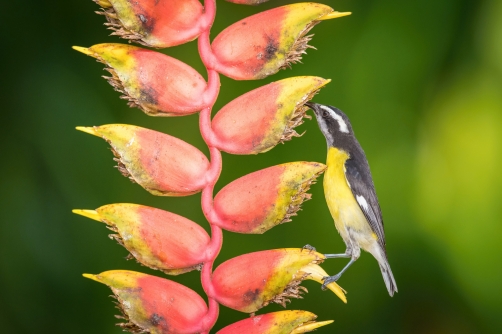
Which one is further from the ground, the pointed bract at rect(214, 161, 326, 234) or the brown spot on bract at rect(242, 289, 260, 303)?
the pointed bract at rect(214, 161, 326, 234)

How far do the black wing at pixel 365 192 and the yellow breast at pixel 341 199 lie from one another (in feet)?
0.06

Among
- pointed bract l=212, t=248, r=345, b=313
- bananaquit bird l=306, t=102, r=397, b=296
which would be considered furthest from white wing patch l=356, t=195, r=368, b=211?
pointed bract l=212, t=248, r=345, b=313

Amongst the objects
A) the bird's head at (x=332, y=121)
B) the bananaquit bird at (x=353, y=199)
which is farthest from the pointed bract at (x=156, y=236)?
the bananaquit bird at (x=353, y=199)

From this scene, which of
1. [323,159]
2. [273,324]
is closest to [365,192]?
[323,159]

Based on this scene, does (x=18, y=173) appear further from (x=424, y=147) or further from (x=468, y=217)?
(x=468, y=217)

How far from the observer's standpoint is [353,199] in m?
1.69

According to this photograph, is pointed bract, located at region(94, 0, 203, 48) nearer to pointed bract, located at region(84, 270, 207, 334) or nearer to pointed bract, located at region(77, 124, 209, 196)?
pointed bract, located at region(77, 124, 209, 196)

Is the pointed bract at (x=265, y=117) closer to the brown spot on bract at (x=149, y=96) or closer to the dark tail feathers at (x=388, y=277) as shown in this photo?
the brown spot on bract at (x=149, y=96)

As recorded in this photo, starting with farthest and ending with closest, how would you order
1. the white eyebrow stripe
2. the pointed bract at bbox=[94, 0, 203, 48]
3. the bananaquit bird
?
the bananaquit bird < the white eyebrow stripe < the pointed bract at bbox=[94, 0, 203, 48]

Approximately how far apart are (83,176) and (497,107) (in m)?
1.03

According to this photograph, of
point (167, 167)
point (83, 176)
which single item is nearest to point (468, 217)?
point (83, 176)

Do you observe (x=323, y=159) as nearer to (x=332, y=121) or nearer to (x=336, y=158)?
(x=336, y=158)

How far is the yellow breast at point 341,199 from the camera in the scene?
1.66 metres

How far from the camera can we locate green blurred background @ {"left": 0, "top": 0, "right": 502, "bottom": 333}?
1.51m
